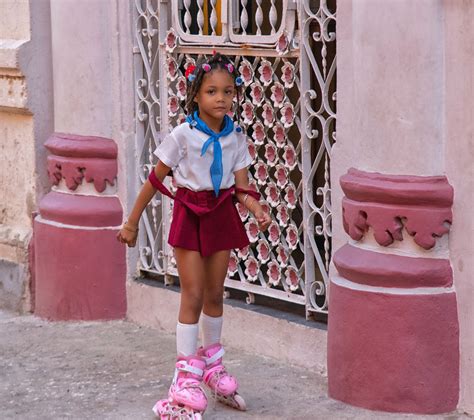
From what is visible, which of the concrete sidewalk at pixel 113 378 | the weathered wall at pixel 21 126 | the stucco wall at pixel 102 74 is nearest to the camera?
the concrete sidewalk at pixel 113 378

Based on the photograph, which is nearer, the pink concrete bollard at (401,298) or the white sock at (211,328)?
the pink concrete bollard at (401,298)

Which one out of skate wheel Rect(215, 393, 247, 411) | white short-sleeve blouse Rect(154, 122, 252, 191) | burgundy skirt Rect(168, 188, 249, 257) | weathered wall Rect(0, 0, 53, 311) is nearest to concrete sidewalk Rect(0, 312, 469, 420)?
skate wheel Rect(215, 393, 247, 411)

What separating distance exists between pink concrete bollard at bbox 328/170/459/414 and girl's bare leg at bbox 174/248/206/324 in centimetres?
64

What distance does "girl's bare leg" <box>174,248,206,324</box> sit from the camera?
5.78 metres

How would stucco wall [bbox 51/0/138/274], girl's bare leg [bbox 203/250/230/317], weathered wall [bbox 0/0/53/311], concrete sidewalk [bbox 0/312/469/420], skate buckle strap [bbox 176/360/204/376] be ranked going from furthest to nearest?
weathered wall [bbox 0/0/53/311]
stucco wall [bbox 51/0/138/274]
concrete sidewalk [bbox 0/312/469/420]
girl's bare leg [bbox 203/250/230/317]
skate buckle strap [bbox 176/360/204/376]

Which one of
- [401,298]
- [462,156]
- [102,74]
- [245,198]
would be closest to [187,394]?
[245,198]

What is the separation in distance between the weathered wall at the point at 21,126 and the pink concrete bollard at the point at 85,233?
296mm

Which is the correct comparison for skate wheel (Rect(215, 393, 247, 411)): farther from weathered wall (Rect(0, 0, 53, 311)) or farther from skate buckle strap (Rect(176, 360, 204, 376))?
weathered wall (Rect(0, 0, 53, 311))

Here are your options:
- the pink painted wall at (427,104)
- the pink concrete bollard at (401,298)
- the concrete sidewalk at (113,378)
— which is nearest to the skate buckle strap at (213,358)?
the concrete sidewalk at (113,378)

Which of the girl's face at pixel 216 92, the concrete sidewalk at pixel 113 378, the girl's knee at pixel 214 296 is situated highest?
the girl's face at pixel 216 92

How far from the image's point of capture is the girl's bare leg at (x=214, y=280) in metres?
5.86

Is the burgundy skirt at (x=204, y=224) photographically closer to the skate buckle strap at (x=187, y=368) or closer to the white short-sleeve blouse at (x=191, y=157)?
the white short-sleeve blouse at (x=191, y=157)

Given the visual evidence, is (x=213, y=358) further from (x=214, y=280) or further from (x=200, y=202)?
(x=200, y=202)

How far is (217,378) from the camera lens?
5.91 meters
